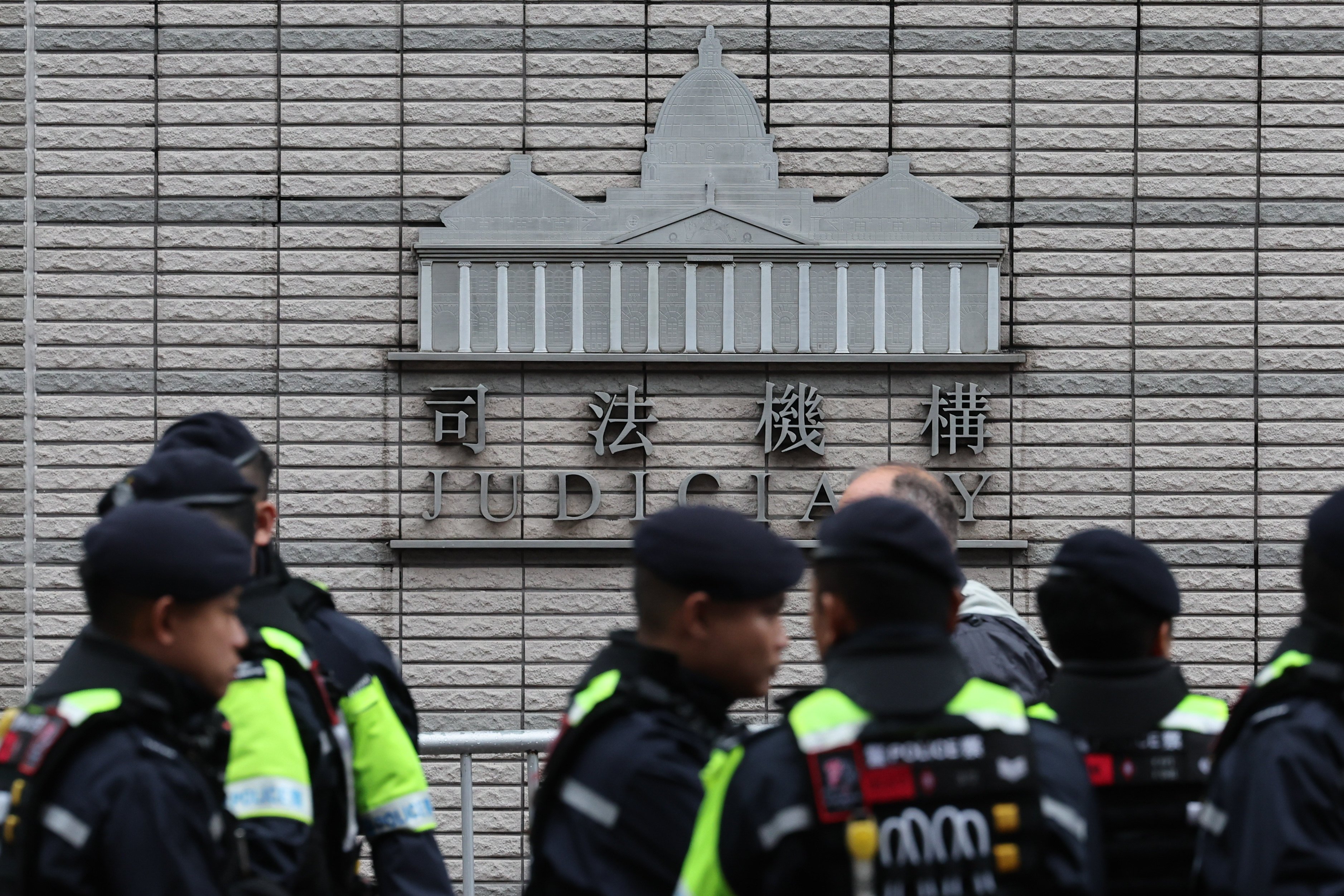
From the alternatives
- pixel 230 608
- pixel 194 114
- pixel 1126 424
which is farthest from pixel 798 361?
pixel 230 608

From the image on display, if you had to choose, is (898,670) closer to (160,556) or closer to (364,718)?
(160,556)

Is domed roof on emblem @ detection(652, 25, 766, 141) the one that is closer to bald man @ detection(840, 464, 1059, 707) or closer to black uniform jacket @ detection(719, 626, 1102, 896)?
bald man @ detection(840, 464, 1059, 707)

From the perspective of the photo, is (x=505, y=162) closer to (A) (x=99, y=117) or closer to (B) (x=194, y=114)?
(B) (x=194, y=114)

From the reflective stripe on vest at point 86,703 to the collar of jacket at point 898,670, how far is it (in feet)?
3.54

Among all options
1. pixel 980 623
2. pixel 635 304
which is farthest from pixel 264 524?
pixel 635 304

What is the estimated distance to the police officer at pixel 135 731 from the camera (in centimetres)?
176

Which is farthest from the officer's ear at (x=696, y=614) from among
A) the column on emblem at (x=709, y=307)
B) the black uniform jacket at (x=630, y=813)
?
the column on emblem at (x=709, y=307)

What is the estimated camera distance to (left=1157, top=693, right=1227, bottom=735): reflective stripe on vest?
2.25 metres

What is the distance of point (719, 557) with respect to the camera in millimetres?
1967

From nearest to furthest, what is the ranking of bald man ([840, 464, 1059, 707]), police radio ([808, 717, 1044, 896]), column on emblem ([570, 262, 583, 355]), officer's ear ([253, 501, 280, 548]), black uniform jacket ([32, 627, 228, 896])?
Result: 1. police radio ([808, 717, 1044, 896])
2. black uniform jacket ([32, 627, 228, 896])
3. officer's ear ([253, 501, 280, 548])
4. bald man ([840, 464, 1059, 707])
5. column on emblem ([570, 262, 583, 355])

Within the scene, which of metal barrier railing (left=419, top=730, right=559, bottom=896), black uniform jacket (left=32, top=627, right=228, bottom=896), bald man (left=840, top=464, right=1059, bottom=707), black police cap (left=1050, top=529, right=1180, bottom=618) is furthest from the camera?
metal barrier railing (left=419, top=730, right=559, bottom=896)

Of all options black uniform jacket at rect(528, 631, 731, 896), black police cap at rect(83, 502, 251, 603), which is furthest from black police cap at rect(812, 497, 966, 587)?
black police cap at rect(83, 502, 251, 603)

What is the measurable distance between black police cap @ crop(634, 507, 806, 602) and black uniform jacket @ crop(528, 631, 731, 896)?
7.9 inches

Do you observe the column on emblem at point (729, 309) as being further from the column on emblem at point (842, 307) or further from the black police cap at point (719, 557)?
the black police cap at point (719, 557)
